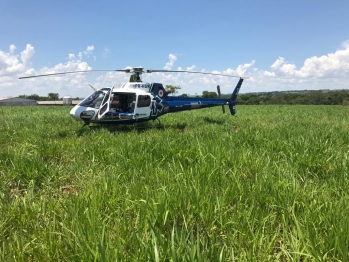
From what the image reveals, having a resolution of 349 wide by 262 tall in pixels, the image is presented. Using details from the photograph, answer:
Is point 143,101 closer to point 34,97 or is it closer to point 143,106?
point 143,106

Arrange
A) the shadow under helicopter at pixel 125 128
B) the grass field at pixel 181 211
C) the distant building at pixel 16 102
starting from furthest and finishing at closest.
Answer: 1. the distant building at pixel 16 102
2. the shadow under helicopter at pixel 125 128
3. the grass field at pixel 181 211

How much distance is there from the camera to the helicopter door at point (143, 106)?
344 inches

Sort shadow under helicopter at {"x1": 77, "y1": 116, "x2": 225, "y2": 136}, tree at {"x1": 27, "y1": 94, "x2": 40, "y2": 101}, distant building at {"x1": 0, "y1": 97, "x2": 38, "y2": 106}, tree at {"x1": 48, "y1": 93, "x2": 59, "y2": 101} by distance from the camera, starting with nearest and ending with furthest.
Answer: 1. shadow under helicopter at {"x1": 77, "y1": 116, "x2": 225, "y2": 136}
2. distant building at {"x1": 0, "y1": 97, "x2": 38, "y2": 106}
3. tree at {"x1": 27, "y1": 94, "x2": 40, "y2": 101}
4. tree at {"x1": 48, "y1": 93, "x2": 59, "y2": 101}

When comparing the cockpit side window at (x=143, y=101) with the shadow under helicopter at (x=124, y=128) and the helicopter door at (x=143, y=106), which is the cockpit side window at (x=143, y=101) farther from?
the shadow under helicopter at (x=124, y=128)

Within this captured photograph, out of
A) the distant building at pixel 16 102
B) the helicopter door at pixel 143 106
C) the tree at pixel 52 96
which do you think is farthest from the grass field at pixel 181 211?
the tree at pixel 52 96

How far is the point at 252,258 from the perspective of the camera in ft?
5.35

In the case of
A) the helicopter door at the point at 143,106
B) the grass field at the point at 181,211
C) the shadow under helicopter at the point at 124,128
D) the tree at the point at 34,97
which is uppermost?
the tree at the point at 34,97

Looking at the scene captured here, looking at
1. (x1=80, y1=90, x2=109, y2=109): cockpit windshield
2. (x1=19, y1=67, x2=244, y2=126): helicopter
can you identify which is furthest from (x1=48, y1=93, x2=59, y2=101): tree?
(x1=80, y1=90, x2=109, y2=109): cockpit windshield

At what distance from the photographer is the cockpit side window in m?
8.77

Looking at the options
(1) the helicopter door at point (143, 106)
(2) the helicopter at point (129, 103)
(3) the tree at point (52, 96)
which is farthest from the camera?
(3) the tree at point (52, 96)

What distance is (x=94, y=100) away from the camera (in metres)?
8.24

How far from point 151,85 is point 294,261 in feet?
27.5

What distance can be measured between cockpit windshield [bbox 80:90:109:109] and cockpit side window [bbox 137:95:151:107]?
1.29m

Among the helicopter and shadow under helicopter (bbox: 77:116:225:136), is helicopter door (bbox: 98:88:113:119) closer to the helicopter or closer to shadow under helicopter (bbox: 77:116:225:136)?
the helicopter
